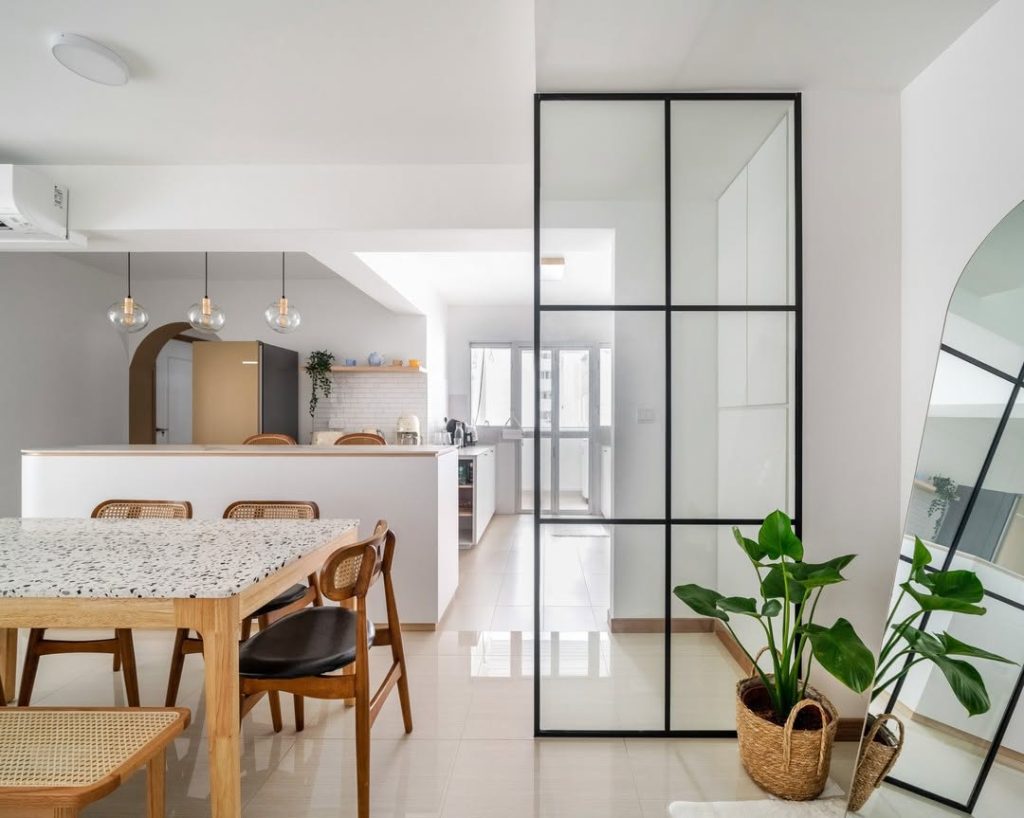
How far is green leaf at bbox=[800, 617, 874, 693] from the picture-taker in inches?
62.9

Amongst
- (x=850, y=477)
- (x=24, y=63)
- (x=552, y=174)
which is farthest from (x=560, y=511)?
(x=24, y=63)

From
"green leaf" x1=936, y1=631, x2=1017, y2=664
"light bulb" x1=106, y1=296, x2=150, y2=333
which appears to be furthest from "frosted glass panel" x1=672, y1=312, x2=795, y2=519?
"light bulb" x1=106, y1=296, x2=150, y2=333

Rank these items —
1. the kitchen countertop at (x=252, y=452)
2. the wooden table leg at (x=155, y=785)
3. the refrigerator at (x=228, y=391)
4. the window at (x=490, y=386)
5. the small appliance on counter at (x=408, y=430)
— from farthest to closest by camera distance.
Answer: the window at (x=490, y=386) < the small appliance on counter at (x=408, y=430) < the refrigerator at (x=228, y=391) < the kitchen countertop at (x=252, y=452) < the wooden table leg at (x=155, y=785)

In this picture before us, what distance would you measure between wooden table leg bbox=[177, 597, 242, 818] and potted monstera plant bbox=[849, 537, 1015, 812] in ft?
5.74

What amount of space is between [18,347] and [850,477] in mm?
6022

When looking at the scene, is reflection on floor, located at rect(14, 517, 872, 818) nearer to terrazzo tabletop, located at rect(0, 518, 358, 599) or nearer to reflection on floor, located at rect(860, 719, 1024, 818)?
reflection on floor, located at rect(860, 719, 1024, 818)

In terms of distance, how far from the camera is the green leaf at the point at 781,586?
71.6 inches

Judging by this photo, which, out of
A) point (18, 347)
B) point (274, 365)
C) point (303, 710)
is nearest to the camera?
point (303, 710)

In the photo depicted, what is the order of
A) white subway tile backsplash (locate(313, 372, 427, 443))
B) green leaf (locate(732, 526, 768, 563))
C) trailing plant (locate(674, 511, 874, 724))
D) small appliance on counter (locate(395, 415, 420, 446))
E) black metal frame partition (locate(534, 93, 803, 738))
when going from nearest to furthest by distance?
trailing plant (locate(674, 511, 874, 724))
green leaf (locate(732, 526, 768, 563))
black metal frame partition (locate(534, 93, 803, 738))
small appliance on counter (locate(395, 415, 420, 446))
white subway tile backsplash (locate(313, 372, 427, 443))

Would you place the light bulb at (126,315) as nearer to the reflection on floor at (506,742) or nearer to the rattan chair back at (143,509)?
the rattan chair back at (143,509)

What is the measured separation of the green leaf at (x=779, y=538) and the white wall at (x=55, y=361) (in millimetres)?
5562

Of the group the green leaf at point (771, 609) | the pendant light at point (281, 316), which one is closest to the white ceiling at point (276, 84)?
the pendant light at point (281, 316)

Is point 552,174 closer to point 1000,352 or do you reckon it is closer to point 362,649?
point 1000,352

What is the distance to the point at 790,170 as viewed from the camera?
223 cm
